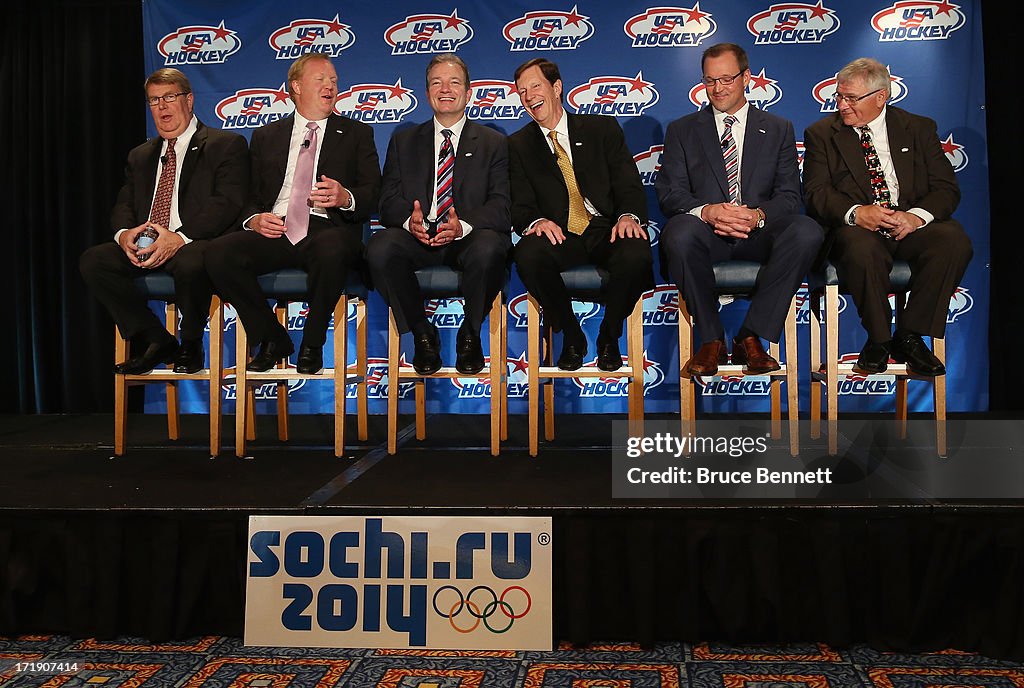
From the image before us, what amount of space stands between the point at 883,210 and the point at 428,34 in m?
2.58

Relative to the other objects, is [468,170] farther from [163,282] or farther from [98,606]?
[98,606]

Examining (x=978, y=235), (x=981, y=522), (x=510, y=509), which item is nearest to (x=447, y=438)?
(x=510, y=509)

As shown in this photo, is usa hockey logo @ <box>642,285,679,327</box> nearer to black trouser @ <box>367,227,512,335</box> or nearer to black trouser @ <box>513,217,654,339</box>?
black trouser @ <box>513,217,654,339</box>

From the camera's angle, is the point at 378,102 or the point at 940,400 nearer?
the point at 940,400

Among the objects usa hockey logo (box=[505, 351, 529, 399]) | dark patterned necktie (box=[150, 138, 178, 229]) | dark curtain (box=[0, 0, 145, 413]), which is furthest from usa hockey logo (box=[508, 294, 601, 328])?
dark curtain (box=[0, 0, 145, 413])

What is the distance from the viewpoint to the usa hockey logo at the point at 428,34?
4059 mm

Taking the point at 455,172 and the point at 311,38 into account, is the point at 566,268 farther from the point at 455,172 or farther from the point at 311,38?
the point at 311,38

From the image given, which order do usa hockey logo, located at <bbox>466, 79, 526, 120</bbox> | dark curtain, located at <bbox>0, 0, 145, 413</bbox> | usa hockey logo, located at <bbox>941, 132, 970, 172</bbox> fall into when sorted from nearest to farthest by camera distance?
usa hockey logo, located at <bbox>941, 132, 970, 172</bbox> → usa hockey logo, located at <bbox>466, 79, 526, 120</bbox> → dark curtain, located at <bbox>0, 0, 145, 413</bbox>

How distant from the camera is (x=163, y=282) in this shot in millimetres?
2732

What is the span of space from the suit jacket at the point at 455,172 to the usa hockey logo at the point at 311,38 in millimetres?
1451

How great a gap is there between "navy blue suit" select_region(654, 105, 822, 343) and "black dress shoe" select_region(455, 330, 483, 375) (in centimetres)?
71

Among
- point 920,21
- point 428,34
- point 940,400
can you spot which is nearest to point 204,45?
point 428,34

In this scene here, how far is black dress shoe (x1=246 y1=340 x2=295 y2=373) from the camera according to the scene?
265 cm

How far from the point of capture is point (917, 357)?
2.38 meters
